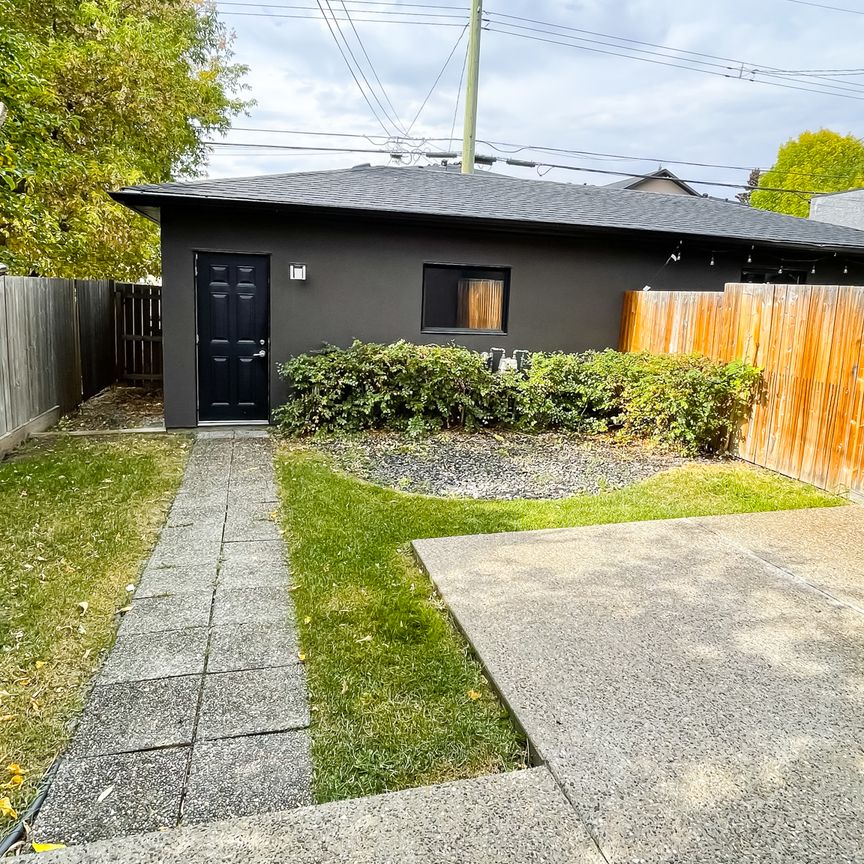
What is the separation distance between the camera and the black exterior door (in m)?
7.94

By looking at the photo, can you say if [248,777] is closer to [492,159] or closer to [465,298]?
[465,298]

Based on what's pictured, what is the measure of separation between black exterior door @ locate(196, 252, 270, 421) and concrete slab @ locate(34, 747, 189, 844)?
627 cm

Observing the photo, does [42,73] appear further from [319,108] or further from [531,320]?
[319,108]

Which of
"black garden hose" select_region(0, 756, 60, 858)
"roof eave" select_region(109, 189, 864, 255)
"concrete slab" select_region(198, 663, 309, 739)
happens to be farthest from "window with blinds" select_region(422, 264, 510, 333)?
"black garden hose" select_region(0, 756, 60, 858)

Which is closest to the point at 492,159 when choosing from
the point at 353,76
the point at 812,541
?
the point at 353,76

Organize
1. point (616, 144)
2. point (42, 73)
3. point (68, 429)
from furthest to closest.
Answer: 1. point (616, 144)
2. point (42, 73)
3. point (68, 429)

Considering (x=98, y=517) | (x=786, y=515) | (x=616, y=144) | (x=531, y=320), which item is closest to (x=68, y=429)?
(x=98, y=517)

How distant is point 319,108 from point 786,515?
18439mm

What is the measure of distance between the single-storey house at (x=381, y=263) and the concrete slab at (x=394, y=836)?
21.9 ft

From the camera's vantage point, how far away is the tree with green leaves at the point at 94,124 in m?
8.82

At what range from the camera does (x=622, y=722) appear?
238cm

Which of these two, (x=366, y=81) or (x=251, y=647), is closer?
(x=251, y=647)

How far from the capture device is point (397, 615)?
3.31 metres

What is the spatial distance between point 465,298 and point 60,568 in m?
8.35
